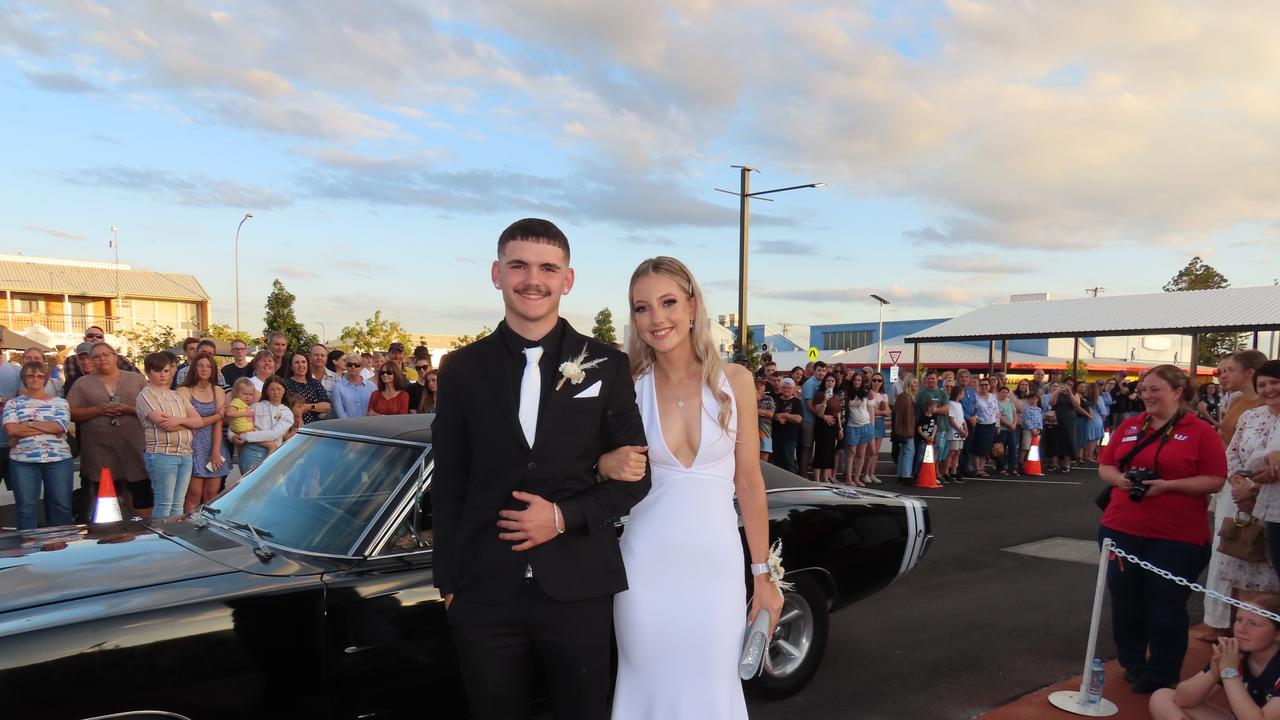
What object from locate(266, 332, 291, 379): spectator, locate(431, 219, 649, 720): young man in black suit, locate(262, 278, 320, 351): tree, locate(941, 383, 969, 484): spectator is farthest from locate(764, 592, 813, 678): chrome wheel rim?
locate(262, 278, 320, 351): tree

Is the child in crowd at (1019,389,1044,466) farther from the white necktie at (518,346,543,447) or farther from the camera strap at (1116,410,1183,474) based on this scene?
the white necktie at (518,346,543,447)

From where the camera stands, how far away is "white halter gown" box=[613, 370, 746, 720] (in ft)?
7.46

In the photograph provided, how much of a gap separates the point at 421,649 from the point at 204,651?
27.3 inches

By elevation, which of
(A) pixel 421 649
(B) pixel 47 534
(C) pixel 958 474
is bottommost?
(C) pixel 958 474

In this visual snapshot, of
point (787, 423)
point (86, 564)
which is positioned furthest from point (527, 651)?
point (787, 423)

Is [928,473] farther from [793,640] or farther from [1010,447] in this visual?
[793,640]

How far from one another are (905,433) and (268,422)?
883cm

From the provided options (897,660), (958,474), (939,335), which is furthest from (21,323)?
(897,660)

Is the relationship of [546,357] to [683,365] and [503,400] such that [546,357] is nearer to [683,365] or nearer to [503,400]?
[503,400]

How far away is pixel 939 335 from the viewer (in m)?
27.9

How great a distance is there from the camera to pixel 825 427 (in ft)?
36.5

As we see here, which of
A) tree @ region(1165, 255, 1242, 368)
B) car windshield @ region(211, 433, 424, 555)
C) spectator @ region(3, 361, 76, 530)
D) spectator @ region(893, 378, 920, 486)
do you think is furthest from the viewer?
tree @ region(1165, 255, 1242, 368)

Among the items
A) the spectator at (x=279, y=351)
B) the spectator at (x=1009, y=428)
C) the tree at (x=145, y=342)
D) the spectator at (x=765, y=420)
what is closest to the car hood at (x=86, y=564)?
the spectator at (x=279, y=351)

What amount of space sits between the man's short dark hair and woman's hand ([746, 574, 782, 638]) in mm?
1154
